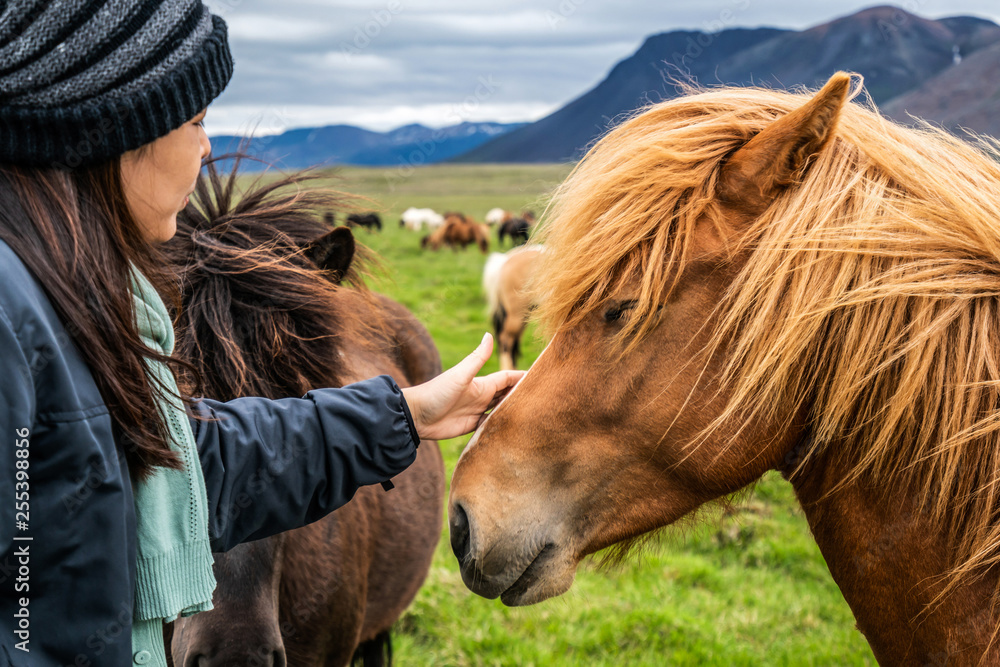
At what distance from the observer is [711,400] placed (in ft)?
4.69

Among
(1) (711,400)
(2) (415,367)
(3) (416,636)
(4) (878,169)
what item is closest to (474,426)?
(1) (711,400)

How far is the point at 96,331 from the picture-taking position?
1.05 meters

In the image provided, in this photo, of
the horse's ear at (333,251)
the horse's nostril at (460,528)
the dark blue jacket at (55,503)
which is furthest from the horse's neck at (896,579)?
the horse's ear at (333,251)

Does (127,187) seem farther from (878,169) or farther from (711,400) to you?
(878,169)

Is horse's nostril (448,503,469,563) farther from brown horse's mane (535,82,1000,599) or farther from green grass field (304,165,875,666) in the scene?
green grass field (304,165,875,666)

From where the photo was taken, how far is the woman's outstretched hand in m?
1.78

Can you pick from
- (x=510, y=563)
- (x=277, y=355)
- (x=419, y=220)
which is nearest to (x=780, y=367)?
Result: (x=510, y=563)

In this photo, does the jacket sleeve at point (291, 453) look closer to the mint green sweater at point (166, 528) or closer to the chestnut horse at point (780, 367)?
the mint green sweater at point (166, 528)

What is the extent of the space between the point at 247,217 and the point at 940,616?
2.39m

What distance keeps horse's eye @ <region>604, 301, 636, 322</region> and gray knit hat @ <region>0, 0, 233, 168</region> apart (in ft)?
3.10

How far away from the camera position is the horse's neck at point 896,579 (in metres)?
1.32

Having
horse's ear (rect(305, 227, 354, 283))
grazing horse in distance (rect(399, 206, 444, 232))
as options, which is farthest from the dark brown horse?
horse's ear (rect(305, 227, 354, 283))

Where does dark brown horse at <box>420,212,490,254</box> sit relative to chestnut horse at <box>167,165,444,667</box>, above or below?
below

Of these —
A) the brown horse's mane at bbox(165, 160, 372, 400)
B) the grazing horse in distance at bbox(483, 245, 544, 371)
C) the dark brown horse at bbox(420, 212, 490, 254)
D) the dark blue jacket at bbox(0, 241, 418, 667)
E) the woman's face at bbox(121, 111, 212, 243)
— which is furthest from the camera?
the dark brown horse at bbox(420, 212, 490, 254)
